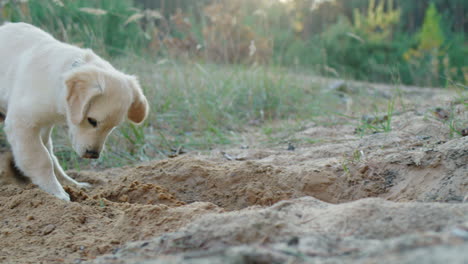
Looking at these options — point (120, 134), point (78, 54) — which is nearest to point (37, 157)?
point (78, 54)

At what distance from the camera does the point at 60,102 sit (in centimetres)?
298

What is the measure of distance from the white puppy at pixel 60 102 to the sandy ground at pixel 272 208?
0.85ft

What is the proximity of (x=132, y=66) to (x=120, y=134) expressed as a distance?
1.16m

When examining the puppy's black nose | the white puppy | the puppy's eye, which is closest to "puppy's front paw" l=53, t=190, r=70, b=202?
the white puppy

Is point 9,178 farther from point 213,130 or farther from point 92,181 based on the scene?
point 213,130

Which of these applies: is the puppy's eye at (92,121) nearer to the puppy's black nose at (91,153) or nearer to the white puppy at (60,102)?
the white puppy at (60,102)

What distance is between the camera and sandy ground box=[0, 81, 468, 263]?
4.65ft

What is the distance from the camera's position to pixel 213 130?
5.13m

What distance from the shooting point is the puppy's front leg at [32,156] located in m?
3.07

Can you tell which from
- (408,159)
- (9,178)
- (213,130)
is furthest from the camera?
(213,130)

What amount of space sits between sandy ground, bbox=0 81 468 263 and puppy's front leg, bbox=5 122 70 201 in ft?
0.35

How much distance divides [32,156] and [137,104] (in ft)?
2.66

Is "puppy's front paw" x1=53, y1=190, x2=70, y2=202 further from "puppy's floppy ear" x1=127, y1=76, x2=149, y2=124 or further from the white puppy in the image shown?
"puppy's floppy ear" x1=127, y1=76, x2=149, y2=124

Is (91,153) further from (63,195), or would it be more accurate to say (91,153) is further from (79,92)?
(79,92)
